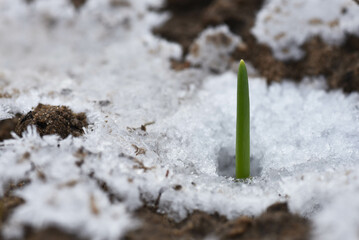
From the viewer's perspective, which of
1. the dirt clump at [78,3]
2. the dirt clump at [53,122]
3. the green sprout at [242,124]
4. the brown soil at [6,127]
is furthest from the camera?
the dirt clump at [78,3]

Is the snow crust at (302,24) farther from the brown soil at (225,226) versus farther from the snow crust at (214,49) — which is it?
the brown soil at (225,226)

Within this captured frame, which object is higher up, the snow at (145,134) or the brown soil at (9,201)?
the snow at (145,134)

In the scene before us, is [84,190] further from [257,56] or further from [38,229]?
[257,56]

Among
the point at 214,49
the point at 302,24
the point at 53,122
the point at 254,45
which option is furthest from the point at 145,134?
the point at 302,24

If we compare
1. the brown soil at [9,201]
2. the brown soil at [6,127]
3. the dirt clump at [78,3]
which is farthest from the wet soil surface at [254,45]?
the brown soil at [9,201]

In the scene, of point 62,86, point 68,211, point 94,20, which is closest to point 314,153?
point 68,211

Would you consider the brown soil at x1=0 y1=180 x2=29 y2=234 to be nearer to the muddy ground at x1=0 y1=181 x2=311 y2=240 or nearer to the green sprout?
the muddy ground at x1=0 y1=181 x2=311 y2=240

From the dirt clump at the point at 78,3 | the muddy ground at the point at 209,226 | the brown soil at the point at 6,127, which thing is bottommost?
the muddy ground at the point at 209,226

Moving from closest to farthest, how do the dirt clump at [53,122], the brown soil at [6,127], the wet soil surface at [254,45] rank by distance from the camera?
the dirt clump at [53,122] → the brown soil at [6,127] → the wet soil surface at [254,45]
